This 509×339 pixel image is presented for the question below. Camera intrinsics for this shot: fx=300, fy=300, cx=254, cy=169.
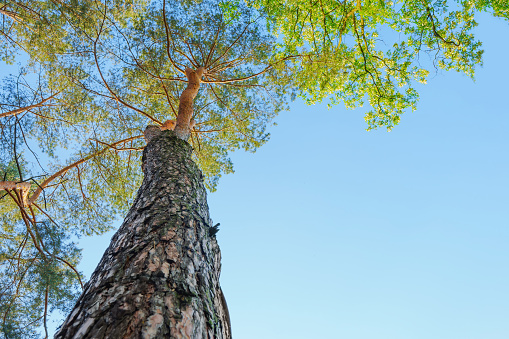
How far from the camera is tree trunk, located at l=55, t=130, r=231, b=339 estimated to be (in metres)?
1.25

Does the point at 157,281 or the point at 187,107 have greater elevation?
the point at 187,107

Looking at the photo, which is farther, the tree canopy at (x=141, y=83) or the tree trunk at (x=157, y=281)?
the tree canopy at (x=141, y=83)

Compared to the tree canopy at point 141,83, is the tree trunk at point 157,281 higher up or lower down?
lower down

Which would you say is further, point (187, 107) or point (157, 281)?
point (187, 107)

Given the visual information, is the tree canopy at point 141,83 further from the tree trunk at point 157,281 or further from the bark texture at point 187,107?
the tree trunk at point 157,281

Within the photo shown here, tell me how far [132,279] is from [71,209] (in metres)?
7.47

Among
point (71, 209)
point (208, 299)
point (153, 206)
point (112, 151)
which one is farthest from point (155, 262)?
point (71, 209)

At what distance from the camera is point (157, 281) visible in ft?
4.91

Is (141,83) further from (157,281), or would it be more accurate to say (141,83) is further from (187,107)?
(157,281)

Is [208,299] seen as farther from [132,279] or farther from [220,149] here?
[220,149]

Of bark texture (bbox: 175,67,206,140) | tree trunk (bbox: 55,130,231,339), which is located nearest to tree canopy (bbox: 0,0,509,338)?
bark texture (bbox: 175,67,206,140)

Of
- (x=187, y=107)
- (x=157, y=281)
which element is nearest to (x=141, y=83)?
(x=187, y=107)

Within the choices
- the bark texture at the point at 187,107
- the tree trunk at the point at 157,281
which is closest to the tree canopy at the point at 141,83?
the bark texture at the point at 187,107

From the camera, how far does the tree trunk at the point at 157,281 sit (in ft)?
4.09
